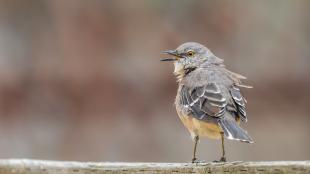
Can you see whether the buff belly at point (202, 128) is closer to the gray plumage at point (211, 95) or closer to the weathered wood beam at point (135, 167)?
the gray plumage at point (211, 95)

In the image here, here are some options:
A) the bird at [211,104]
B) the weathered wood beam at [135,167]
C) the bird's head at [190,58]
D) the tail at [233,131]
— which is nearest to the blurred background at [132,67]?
the bird's head at [190,58]

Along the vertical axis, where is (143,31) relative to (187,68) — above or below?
above

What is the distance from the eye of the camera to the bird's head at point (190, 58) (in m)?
6.60

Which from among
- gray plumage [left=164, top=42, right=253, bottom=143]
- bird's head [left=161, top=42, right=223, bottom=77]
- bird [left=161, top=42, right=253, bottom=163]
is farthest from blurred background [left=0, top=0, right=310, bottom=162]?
bird [left=161, top=42, right=253, bottom=163]

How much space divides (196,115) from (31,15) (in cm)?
593

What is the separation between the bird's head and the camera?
6598 millimetres

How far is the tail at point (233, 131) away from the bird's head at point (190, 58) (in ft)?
3.79

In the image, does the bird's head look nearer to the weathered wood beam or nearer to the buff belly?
the buff belly

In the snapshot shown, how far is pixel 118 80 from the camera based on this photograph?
10.8 metres

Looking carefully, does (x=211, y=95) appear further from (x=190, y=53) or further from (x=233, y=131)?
(x=190, y=53)

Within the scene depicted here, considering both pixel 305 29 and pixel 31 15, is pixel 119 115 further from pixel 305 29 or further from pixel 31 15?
pixel 305 29

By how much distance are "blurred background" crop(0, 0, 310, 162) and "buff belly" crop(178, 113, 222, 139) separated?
15.3 ft

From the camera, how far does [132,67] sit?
1082 cm

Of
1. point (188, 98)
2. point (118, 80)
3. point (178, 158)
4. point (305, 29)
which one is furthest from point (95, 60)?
point (188, 98)
